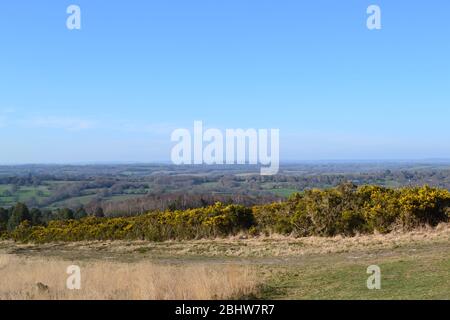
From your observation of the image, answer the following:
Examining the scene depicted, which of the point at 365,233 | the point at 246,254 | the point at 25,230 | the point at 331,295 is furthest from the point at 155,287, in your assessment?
the point at 25,230

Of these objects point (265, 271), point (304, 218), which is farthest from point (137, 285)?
point (304, 218)

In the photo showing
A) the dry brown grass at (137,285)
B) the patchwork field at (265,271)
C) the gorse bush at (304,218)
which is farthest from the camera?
the gorse bush at (304,218)

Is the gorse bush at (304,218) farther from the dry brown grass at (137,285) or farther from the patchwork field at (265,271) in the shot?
the dry brown grass at (137,285)

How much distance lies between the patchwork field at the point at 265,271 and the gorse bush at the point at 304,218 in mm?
1436

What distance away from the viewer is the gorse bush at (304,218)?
68.8 ft

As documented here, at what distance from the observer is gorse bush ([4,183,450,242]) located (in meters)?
21.0

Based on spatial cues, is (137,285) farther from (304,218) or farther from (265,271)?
(304,218)

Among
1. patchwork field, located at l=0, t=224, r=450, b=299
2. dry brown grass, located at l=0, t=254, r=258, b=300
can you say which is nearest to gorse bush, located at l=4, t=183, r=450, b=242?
patchwork field, located at l=0, t=224, r=450, b=299

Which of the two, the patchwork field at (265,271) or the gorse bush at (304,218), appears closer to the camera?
the patchwork field at (265,271)

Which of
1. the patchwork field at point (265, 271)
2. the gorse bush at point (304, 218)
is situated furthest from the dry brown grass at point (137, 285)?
the gorse bush at point (304, 218)

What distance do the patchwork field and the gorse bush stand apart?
1436 mm

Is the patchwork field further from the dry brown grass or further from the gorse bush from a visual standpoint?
the gorse bush

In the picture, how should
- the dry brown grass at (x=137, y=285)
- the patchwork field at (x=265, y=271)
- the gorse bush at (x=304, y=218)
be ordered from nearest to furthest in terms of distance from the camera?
the dry brown grass at (x=137, y=285) < the patchwork field at (x=265, y=271) < the gorse bush at (x=304, y=218)

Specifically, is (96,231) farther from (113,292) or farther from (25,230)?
(113,292)
